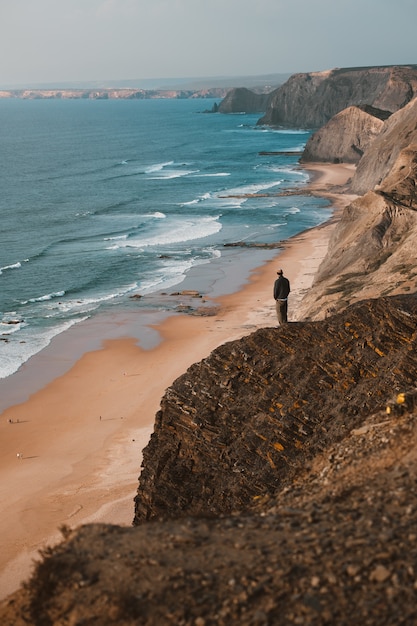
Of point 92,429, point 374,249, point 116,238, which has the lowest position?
point 92,429

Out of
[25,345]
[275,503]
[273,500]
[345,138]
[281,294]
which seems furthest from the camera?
[345,138]

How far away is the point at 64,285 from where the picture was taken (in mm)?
45125

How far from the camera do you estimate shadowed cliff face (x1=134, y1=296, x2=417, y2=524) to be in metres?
13.1

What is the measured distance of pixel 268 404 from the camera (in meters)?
13.8

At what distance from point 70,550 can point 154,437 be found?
235 inches

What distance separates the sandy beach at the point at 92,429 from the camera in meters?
18.5

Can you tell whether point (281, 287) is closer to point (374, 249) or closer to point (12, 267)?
point (374, 249)

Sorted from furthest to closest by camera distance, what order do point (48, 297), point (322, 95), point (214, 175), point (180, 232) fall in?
point (322, 95) < point (214, 175) < point (180, 232) < point (48, 297)

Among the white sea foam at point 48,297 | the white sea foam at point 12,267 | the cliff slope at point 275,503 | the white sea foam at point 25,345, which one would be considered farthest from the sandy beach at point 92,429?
the white sea foam at point 12,267

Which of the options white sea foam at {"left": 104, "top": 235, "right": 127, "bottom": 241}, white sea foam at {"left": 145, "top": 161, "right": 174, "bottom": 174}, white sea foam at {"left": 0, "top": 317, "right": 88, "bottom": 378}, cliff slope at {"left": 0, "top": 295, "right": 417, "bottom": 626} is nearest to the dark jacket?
cliff slope at {"left": 0, "top": 295, "right": 417, "bottom": 626}

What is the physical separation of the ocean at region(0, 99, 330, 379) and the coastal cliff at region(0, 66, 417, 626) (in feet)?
60.7

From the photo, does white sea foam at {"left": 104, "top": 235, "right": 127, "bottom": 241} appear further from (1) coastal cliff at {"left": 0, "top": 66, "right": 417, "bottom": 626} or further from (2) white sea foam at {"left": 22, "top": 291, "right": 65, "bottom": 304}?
(1) coastal cliff at {"left": 0, "top": 66, "right": 417, "bottom": 626}

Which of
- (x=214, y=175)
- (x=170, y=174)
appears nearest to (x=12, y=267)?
(x=214, y=175)

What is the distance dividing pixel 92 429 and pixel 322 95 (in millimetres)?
147811
